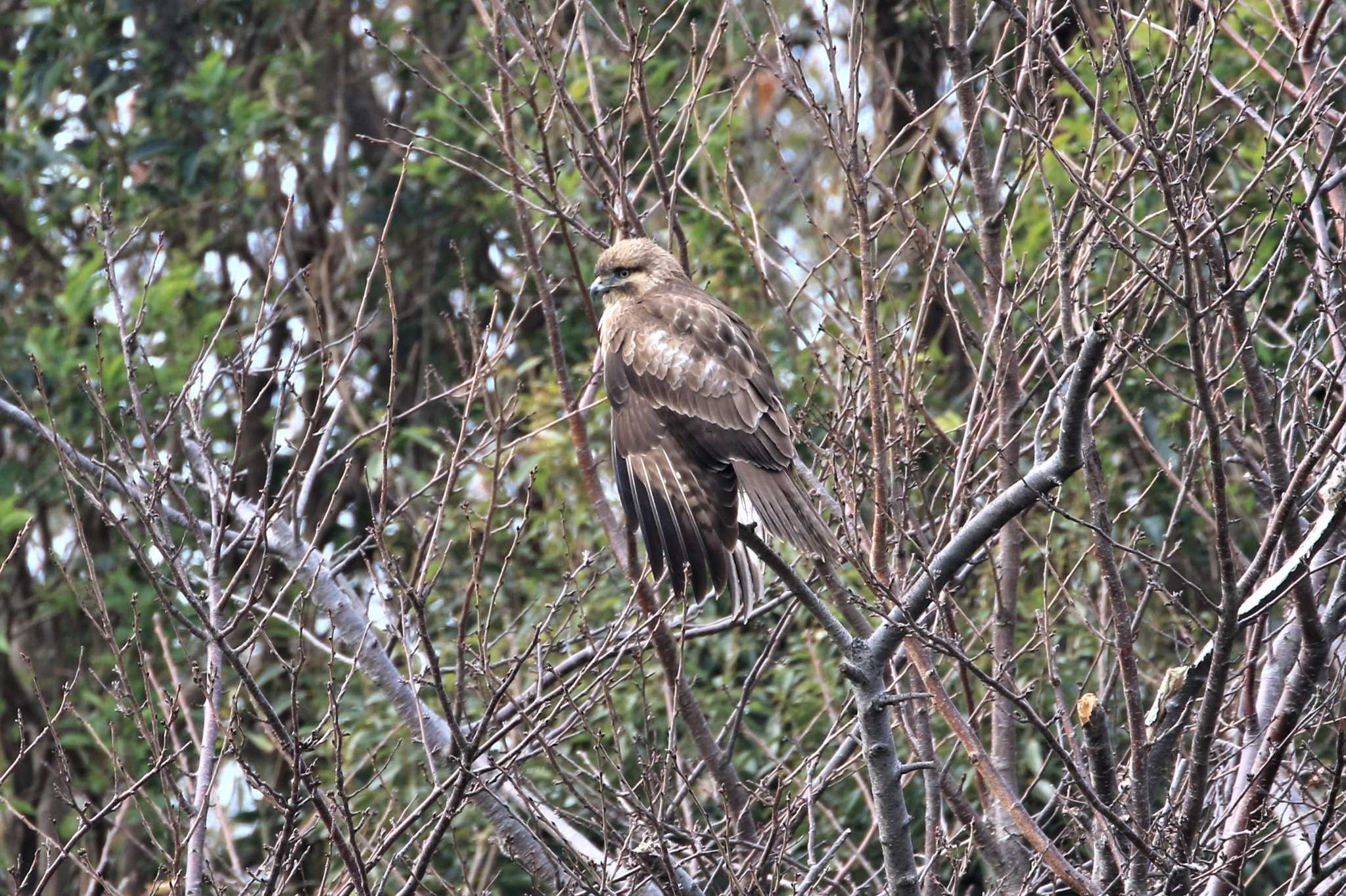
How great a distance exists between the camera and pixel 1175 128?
9.93ft

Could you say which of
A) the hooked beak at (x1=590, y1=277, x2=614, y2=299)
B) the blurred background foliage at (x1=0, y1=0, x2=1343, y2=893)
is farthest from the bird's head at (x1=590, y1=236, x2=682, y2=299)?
the blurred background foliage at (x1=0, y1=0, x2=1343, y2=893)

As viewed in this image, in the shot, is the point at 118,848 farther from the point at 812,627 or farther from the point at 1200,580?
the point at 1200,580

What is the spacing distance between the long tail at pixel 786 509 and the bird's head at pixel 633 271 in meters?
0.92

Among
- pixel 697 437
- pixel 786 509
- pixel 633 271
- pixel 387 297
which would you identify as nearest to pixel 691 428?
pixel 697 437

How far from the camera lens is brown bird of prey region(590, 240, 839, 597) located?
4211 mm

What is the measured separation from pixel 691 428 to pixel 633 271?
2.35ft

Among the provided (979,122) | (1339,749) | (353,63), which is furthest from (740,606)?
(353,63)

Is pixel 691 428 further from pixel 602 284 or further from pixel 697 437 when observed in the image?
pixel 602 284

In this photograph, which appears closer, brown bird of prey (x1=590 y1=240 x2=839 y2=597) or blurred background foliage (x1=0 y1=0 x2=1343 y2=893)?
brown bird of prey (x1=590 y1=240 x2=839 y2=597)

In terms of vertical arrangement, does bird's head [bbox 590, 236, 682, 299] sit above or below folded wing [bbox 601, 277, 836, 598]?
above

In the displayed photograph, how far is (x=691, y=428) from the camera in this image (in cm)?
469

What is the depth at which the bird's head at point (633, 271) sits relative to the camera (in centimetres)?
505

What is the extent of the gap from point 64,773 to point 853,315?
229 cm

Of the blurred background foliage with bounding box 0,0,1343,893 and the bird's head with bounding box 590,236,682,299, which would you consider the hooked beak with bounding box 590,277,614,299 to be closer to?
the bird's head with bounding box 590,236,682,299
